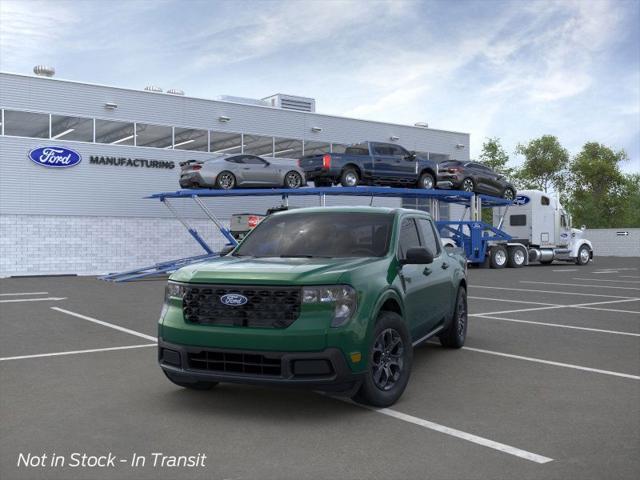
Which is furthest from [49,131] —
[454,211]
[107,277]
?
[454,211]

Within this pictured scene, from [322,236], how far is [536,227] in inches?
1070

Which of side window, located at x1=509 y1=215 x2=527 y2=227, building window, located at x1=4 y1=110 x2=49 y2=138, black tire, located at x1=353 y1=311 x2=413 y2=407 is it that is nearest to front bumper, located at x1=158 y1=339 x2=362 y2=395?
black tire, located at x1=353 y1=311 x2=413 y2=407

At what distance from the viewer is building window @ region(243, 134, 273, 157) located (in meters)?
32.5

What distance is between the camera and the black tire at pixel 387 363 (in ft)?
17.7

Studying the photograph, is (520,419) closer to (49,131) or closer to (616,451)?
(616,451)

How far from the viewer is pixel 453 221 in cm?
2897

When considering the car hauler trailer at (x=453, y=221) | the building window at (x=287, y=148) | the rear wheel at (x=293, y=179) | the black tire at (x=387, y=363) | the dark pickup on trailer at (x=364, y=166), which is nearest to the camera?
the black tire at (x=387, y=363)

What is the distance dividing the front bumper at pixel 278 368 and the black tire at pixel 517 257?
1042 inches

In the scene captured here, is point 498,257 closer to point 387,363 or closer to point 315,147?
point 315,147

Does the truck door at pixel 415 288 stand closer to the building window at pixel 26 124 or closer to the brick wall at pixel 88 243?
the brick wall at pixel 88 243

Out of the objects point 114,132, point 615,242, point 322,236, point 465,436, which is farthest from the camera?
point 615,242

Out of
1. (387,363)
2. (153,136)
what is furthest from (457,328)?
(153,136)

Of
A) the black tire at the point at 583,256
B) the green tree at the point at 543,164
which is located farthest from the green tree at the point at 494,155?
the black tire at the point at 583,256

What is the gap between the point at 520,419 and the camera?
522 cm
